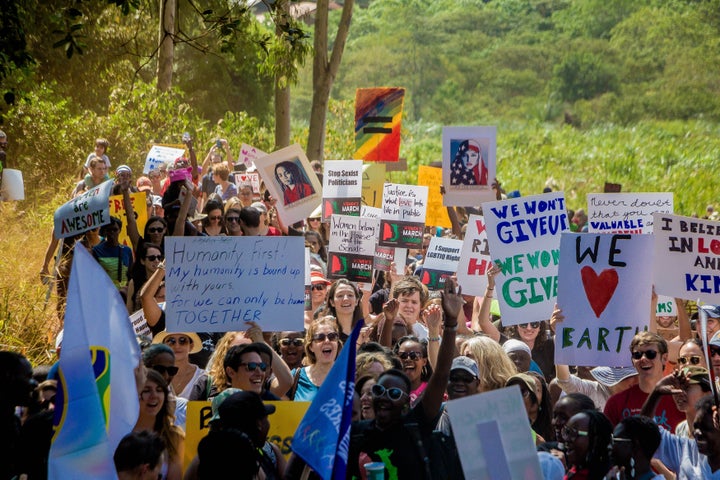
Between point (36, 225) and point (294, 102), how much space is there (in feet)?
250

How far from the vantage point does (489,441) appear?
4.93 meters

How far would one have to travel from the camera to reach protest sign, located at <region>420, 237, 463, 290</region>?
39.4ft

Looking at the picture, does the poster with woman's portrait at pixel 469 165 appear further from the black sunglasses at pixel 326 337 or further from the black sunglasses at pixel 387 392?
the black sunglasses at pixel 387 392

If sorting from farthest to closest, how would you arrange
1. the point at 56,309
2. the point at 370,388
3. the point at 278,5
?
the point at 56,309
the point at 278,5
the point at 370,388

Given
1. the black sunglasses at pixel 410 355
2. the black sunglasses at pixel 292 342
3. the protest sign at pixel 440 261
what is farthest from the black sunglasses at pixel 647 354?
the protest sign at pixel 440 261

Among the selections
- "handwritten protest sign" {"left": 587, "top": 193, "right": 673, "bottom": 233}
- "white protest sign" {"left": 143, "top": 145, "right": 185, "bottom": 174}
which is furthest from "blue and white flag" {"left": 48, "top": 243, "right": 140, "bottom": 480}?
"white protest sign" {"left": 143, "top": 145, "right": 185, "bottom": 174}

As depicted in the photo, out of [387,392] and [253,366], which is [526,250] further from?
[387,392]

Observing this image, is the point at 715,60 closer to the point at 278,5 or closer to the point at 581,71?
the point at 581,71

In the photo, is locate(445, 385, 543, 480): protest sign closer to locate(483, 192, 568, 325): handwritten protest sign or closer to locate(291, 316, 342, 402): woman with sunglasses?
locate(291, 316, 342, 402): woman with sunglasses

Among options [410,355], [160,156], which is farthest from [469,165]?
[410,355]

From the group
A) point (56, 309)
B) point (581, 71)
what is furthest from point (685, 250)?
point (581, 71)

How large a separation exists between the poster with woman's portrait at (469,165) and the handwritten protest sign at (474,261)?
7.57 ft

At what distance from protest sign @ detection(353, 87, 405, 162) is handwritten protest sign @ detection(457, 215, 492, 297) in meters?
6.76

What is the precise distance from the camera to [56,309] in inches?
420
